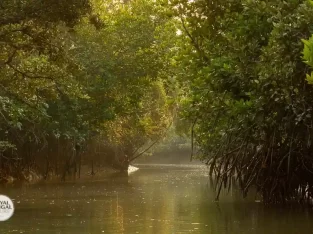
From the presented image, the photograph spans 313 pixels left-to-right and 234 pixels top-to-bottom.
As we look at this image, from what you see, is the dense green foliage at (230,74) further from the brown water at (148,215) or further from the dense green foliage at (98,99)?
the brown water at (148,215)

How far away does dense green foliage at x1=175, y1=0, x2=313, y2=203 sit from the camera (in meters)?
11.4

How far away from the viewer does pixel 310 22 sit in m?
10.8

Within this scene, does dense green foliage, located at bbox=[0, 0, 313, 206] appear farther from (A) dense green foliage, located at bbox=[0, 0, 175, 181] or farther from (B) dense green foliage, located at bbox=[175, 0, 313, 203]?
(A) dense green foliage, located at bbox=[0, 0, 175, 181]

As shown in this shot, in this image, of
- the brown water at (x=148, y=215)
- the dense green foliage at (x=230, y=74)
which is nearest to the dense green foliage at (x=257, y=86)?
the dense green foliage at (x=230, y=74)

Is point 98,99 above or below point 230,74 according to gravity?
above

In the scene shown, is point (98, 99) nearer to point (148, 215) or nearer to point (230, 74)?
point (230, 74)

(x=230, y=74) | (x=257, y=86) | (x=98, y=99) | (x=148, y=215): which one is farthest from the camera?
(x=98, y=99)

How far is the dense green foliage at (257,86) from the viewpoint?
11.4 meters

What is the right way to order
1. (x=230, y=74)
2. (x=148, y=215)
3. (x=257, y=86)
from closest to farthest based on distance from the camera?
1. (x=257, y=86)
2. (x=148, y=215)
3. (x=230, y=74)

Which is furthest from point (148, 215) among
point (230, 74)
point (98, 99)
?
point (98, 99)

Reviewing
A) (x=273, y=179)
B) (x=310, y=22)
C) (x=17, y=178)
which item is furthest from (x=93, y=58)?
(x=310, y=22)

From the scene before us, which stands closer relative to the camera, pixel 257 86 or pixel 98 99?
pixel 257 86

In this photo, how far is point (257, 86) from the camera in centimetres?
1226

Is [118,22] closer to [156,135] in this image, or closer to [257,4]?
[156,135]
